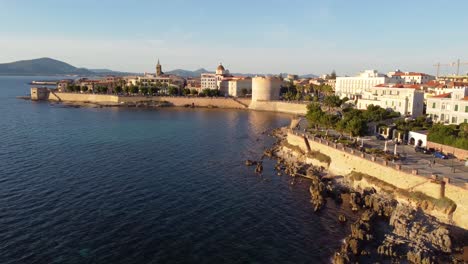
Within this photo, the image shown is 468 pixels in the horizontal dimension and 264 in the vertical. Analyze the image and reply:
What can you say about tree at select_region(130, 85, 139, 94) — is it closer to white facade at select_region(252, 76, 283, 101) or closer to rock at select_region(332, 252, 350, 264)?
white facade at select_region(252, 76, 283, 101)

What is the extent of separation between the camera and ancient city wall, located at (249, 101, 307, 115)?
4862 inches

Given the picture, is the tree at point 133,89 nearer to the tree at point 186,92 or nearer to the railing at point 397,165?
the tree at point 186,92

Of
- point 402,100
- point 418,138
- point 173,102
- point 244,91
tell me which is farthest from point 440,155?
point 244,91

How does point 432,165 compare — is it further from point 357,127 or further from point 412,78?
point 412,78

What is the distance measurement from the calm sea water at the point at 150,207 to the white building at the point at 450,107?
31.4 metres

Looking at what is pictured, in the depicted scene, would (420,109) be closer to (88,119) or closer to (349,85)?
(349,85)

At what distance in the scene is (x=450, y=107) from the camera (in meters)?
62.3

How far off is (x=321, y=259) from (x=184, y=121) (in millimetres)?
77549

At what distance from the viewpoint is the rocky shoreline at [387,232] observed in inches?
1112

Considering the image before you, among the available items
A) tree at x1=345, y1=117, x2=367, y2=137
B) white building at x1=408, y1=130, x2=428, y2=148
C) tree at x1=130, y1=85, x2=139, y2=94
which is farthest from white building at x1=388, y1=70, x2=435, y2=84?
tree at x1=130, y1=85, x2=139, y2=94

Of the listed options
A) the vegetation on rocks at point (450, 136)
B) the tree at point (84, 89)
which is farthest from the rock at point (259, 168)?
the tree at point (84, 89)

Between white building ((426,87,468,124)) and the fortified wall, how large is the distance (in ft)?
78.3

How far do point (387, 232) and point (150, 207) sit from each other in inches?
884

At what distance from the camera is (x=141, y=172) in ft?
162
